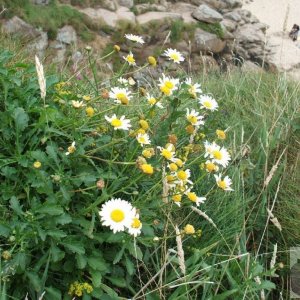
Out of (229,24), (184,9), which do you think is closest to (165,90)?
(229,24)

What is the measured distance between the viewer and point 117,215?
57.9 inches

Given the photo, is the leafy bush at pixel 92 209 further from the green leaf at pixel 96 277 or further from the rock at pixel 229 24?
the rock at pixel 229 24

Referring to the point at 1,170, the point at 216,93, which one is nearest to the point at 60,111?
the point at 1,170

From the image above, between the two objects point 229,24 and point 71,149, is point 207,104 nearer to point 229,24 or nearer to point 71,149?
point 71,149

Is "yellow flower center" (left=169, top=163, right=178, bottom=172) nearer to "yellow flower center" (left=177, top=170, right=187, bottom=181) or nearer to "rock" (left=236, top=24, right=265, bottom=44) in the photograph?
"yellow flower center" (left=177, top=170, right=187, bottom=181)

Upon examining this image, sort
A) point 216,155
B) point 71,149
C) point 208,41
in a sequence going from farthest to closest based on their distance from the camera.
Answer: point 208,41 → point 216,155 → point 71,149

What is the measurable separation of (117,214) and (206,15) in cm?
1347

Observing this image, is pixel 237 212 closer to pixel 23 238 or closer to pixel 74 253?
pixel 74 253

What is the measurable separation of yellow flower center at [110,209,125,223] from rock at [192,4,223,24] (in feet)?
43.2

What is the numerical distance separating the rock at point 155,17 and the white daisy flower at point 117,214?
470 inches

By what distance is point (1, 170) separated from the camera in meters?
1.66

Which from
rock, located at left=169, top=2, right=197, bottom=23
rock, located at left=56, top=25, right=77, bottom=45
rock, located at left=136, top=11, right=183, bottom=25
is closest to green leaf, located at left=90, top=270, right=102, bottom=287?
rock, located at left=56, top=25, right=77, bottom=45

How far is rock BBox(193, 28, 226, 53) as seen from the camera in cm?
1323

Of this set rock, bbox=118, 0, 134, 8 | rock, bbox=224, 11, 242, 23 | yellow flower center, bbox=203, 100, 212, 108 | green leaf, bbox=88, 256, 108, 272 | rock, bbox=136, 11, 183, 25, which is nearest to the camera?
green leaf, bbox=88, 256, 108, 272
